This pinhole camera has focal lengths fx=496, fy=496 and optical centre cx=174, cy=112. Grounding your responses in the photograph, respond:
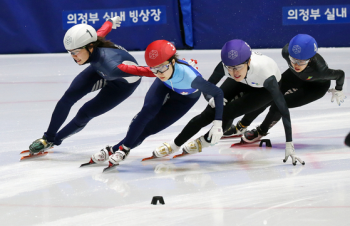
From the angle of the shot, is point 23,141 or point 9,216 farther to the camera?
point 23,141

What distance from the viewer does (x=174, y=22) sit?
923 cm

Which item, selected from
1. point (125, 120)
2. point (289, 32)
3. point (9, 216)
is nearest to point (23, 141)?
point (125, 120)

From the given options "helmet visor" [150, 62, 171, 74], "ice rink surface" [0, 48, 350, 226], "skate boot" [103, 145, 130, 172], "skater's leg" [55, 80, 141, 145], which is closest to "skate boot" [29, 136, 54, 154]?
"ice rink surface" [0, 48, 350, 226]

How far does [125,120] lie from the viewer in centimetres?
502

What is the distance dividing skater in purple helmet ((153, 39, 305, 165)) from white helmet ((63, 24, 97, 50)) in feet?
3.21

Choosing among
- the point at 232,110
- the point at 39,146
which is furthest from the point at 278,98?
the point at 39,146

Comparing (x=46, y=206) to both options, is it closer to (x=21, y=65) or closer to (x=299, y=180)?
(x=299, y=180)

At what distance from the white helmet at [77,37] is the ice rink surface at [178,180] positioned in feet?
2.93

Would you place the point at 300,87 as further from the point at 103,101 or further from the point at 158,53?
the point at 103,101

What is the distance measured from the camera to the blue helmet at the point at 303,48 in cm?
370

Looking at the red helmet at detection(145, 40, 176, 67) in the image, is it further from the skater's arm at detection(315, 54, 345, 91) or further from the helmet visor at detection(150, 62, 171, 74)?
the skater's arm at detection(315, 54, 345, 91)

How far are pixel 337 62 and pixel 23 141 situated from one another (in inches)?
201

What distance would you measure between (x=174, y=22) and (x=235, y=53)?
19.6ft

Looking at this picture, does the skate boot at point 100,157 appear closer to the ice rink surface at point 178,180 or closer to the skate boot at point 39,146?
the ice rink surface at point 178,180
